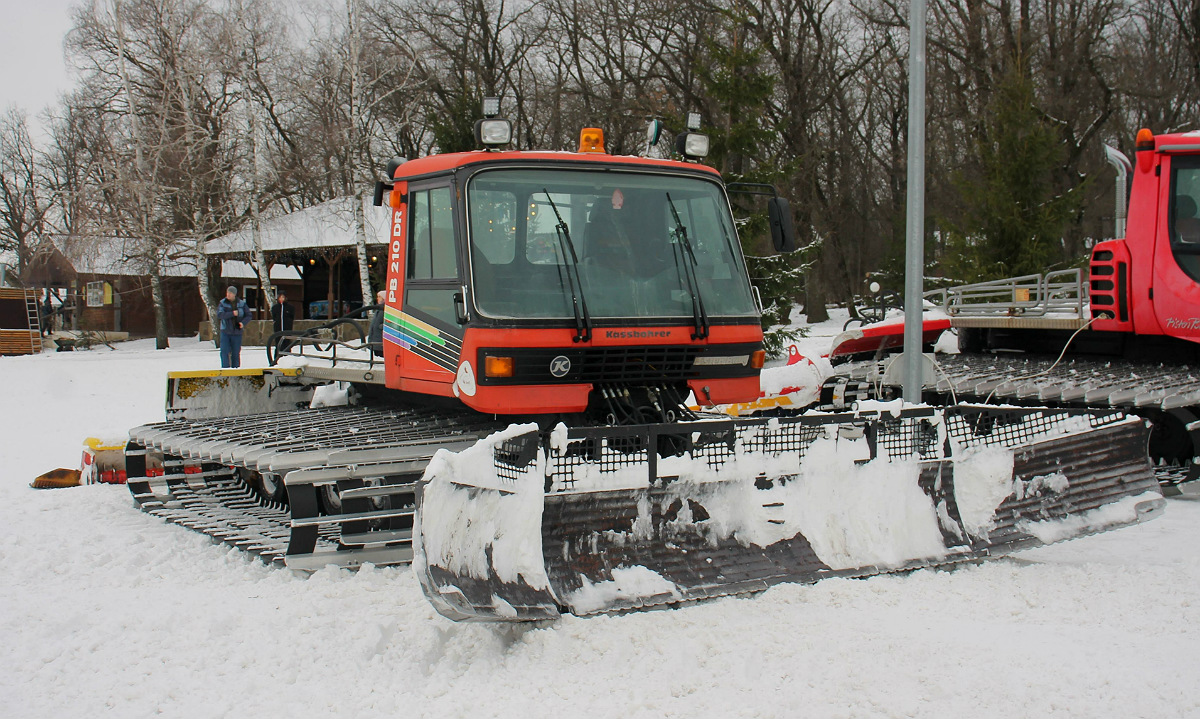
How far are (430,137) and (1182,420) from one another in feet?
108

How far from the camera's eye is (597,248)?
19.1 feet

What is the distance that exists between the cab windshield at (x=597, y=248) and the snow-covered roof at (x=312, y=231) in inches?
973

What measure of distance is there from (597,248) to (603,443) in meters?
1.61

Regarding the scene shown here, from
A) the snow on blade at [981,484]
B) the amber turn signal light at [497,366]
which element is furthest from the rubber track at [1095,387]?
the amber turn signal light at [497,366]

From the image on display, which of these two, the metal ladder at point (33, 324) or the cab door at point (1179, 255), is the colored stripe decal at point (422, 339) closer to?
the cab door at point (1179, 255)

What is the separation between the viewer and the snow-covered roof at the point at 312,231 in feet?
97.1

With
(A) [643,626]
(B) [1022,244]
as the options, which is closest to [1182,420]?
(A) [643,626]

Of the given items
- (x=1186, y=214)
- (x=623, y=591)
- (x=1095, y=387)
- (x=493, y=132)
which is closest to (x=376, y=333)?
(x=493, y=132)

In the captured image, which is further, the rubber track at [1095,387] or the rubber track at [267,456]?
the rubber track at [1095,387]

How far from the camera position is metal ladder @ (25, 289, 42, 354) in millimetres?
29859

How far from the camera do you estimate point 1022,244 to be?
20500 mm

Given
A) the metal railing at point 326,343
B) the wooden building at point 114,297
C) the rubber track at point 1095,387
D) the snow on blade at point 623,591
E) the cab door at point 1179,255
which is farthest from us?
the wooden building at point 114,297

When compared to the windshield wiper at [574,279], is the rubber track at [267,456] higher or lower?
lower

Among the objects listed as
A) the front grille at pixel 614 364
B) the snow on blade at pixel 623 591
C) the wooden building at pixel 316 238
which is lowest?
the snow on blade at pixel 623 591
